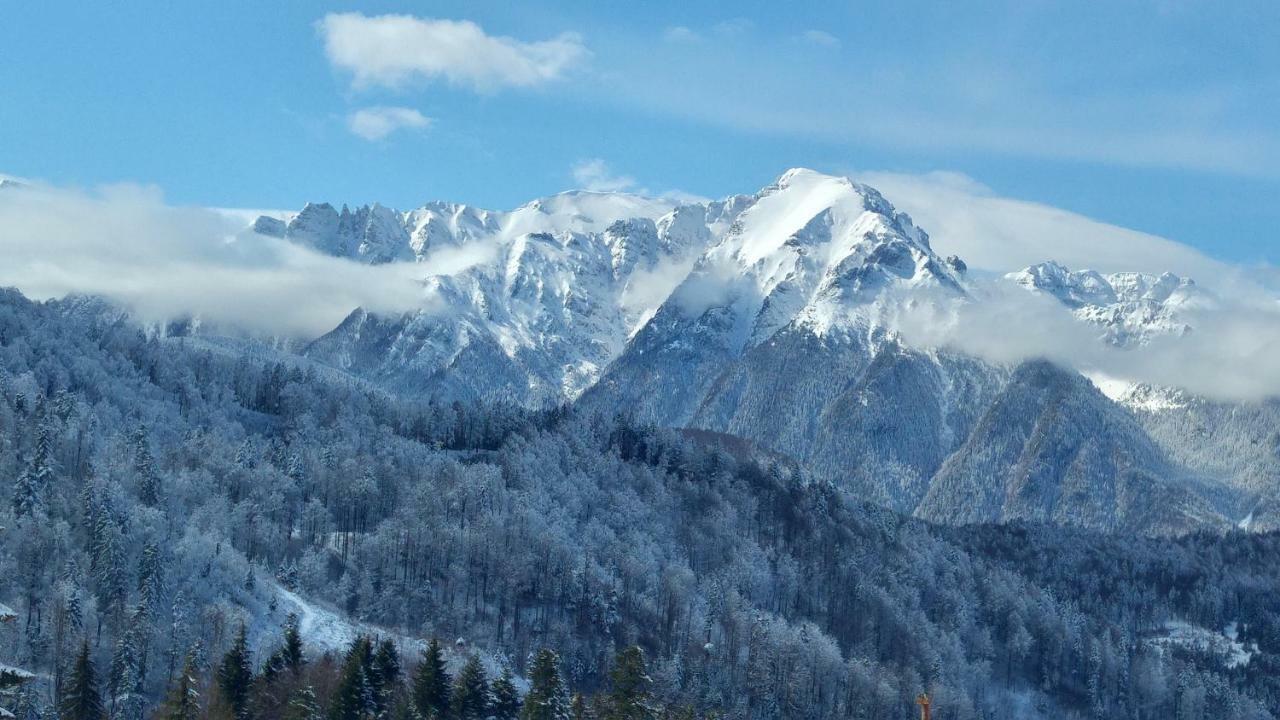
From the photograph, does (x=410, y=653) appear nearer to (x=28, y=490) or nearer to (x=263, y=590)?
(x=263, y=590)

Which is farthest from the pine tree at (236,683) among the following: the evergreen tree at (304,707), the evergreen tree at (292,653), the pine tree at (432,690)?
the pine tree at (432,690)

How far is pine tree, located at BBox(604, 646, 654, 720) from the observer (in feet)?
429

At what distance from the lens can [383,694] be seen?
131125 mm

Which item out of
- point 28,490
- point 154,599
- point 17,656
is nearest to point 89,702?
point 17,656

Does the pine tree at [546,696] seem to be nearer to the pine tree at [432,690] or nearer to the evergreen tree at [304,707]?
the pine tree at [432,690]

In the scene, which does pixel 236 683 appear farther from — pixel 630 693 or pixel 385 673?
pixel 630 693

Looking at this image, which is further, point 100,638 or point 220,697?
point 100,638

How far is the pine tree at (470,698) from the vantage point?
13225 cm

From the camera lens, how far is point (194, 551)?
585 ft

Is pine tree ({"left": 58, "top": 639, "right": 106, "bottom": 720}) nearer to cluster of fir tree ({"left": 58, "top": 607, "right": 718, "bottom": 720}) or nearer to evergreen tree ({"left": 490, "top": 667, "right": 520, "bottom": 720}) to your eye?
cluster of fir tree ({"left": 58, "top": 607, "right": 718, "bottom": 720})

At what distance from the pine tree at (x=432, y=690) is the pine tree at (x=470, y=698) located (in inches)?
33.9

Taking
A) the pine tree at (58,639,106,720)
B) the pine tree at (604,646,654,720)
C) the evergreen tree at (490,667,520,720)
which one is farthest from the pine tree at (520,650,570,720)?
the pine tree at (58,639,106,720)

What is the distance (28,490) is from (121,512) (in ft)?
37.8

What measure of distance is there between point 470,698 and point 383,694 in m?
7.45
